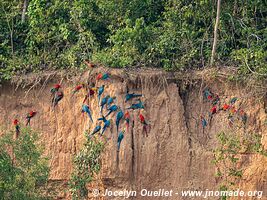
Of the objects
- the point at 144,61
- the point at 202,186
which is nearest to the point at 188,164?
the point at 202,186

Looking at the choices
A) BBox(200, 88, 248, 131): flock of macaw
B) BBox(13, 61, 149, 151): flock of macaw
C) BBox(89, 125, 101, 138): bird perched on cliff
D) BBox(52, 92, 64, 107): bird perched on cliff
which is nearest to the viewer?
BBox(89, 125, 101, 138): bird perched on cliff

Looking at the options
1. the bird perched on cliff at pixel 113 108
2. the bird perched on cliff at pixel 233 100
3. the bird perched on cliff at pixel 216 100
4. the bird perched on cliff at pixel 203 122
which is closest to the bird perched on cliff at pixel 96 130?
the bird perched on cliff at pixel 113 108

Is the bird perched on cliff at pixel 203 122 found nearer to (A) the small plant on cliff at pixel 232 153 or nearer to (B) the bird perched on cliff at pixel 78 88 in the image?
(A) the small plant on cliff at pixel 232 153

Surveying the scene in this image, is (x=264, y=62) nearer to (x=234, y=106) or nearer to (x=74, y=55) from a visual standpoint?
(x=234, y=106)

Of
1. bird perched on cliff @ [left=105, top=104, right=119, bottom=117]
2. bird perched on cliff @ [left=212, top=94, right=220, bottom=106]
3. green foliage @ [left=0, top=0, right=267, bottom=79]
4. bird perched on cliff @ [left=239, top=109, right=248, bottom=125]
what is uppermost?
green foliage @ [left=0, top=0, right=267, bottom=79]

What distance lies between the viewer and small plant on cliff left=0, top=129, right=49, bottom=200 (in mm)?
18234

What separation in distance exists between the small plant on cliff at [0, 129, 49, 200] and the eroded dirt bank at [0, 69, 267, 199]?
5.00 ft

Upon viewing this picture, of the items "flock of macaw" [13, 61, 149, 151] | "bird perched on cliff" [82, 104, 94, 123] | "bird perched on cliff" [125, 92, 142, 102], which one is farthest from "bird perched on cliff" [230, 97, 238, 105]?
"bird perched on cliff" [82, 104, 94, 123]

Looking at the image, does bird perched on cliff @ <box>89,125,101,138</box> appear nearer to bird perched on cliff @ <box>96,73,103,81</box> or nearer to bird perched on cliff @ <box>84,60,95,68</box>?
bird perched on cliff @ <box>96,73,103,81</box>

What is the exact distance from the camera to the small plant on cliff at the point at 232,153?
1978cm

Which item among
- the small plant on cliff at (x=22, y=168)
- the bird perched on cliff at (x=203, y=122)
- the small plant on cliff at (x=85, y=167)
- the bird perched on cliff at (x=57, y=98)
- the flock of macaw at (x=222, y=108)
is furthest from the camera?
the bird perched on cliff at (x=57, y=98)

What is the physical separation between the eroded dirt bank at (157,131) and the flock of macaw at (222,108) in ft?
0.31

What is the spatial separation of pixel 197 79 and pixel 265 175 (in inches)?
76.2

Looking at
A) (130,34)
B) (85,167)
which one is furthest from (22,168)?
(130,34)
